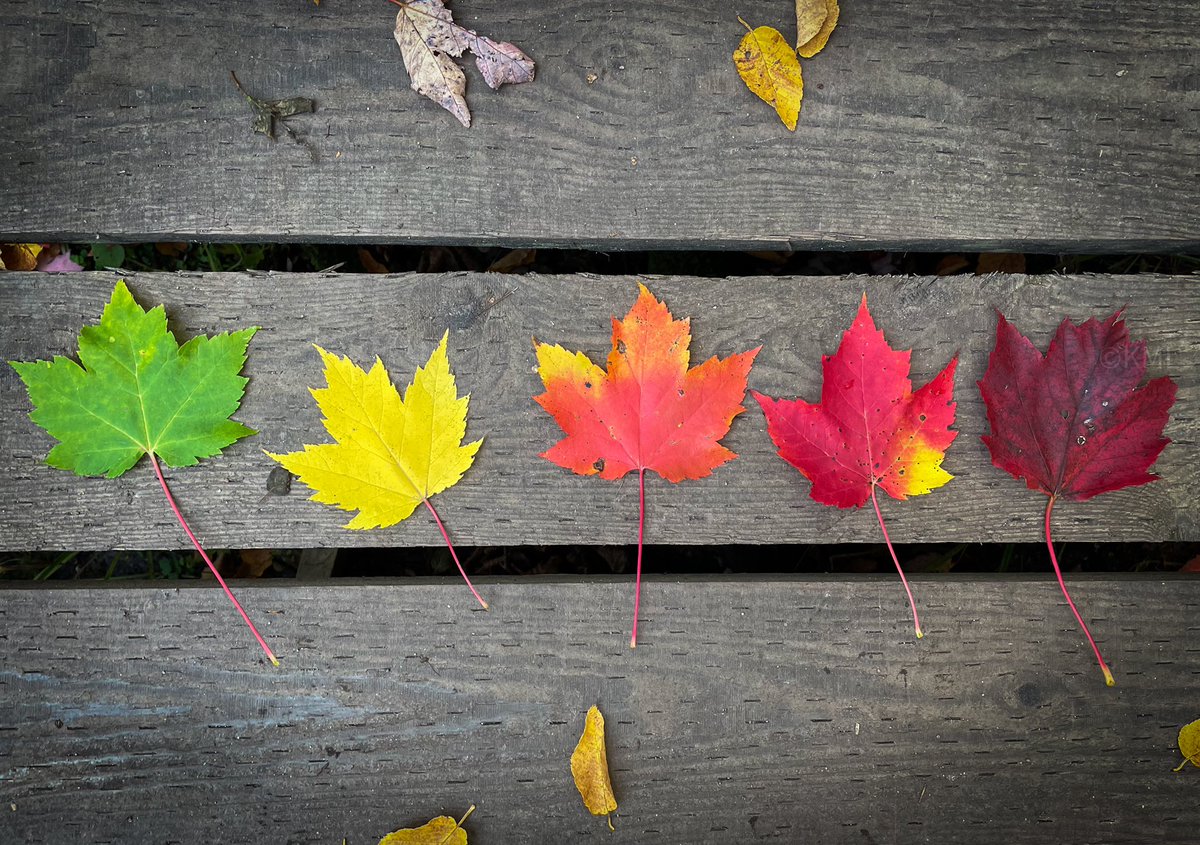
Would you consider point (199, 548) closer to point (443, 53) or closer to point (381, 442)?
point (381, 442)

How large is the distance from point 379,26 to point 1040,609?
1.24 m

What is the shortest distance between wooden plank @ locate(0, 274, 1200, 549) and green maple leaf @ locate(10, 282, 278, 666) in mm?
36

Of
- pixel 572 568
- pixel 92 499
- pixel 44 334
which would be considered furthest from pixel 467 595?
pixel 44 334

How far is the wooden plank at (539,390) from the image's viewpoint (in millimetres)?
1143

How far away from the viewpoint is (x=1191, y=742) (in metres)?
1.16

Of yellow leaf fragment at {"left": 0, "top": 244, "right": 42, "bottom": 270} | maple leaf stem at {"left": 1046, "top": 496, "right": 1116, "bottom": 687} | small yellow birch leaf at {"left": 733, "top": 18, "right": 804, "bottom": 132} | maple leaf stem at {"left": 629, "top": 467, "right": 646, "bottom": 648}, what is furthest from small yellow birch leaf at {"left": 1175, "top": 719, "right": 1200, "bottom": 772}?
yellow leaf fragment at {"left": 0, "top": 244, "right": 42, "bottom": 270}

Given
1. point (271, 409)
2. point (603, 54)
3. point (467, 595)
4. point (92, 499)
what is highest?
Result: point (603, 54)

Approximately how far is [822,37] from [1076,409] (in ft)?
2.03

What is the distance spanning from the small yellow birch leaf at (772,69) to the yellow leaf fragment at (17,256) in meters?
1.10

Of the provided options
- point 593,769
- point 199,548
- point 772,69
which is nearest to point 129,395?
point 199,548

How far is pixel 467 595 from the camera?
117 centimetres

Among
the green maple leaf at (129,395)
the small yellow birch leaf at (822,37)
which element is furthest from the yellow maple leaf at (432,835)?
the small yellow birch leaf at (822,37)

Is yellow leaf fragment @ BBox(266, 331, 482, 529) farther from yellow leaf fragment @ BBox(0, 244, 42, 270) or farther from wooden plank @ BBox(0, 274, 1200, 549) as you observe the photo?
yellow leaf fragment @ BBox(0, 244, 42, 270)

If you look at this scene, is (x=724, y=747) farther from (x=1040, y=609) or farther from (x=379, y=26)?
(x=379, y=26)
